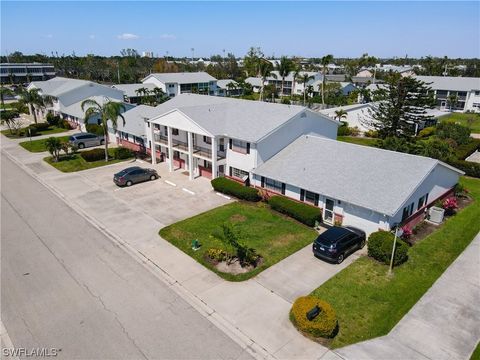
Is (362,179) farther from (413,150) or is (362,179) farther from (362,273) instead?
(413,150)

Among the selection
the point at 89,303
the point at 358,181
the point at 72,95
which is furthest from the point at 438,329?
the point at 72,95

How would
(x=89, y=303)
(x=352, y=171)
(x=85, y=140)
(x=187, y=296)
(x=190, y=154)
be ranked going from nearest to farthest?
(x=89, y=303) < (x=187, y=296) < (x=352, y=171) < (x=190, y=154) < (x=85, y=140)

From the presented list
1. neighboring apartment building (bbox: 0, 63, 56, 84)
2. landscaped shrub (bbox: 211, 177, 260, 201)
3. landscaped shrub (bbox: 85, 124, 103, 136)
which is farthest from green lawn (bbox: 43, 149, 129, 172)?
neighboring apartment building (bbox: 0, 63, 56, 84)

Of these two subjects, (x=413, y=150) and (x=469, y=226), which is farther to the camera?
(x=413, y=150)

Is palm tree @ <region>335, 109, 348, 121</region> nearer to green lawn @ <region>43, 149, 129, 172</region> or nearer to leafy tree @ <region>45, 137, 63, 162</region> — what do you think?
green lawn @ <region>43, 149, 129, 172</region>

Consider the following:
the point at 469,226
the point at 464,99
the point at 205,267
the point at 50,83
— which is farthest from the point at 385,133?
the point at 50,83

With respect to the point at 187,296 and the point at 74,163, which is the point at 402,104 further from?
the point at 74,163
